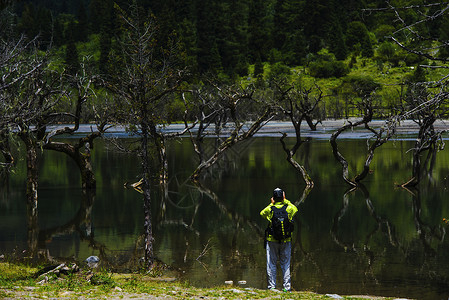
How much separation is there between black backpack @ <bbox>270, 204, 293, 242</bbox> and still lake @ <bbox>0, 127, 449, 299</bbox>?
264cm

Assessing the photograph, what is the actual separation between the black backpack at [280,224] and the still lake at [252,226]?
2.64 m

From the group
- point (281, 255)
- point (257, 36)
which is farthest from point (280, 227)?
point (257, 36)

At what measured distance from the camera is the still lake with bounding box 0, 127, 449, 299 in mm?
18031

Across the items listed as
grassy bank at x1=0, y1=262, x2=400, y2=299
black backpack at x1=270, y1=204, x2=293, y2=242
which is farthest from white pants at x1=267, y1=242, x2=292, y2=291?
grassy bank at x1=0, y1=262, x2=400, y2=299

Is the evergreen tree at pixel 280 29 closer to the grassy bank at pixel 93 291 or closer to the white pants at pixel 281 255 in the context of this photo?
the white pants at pixel 281 255

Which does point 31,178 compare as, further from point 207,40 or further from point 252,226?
point 207,40

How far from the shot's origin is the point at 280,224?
13.2 m

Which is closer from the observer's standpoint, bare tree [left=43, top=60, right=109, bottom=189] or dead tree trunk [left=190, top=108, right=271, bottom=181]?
bare tree [left=43, top=60, right=109, bottom=189]

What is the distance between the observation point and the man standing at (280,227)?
1323cm

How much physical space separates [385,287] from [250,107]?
94.5 metres

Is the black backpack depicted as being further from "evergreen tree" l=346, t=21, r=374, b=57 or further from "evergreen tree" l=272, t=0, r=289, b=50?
"evergreen tree" l=272, t=0, r=289, b=50

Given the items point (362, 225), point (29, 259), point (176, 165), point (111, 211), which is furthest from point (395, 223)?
point (176, 165)

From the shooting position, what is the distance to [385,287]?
1653 cm

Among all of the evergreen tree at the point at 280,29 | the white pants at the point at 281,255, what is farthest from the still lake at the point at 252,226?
the evergreen tree at the point at 280,29
